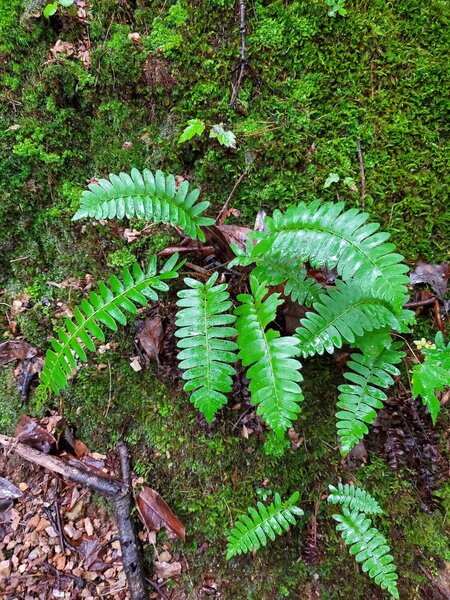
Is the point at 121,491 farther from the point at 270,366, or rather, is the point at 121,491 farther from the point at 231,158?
the point at 231,158

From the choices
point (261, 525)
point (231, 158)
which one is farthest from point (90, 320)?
point (261, 525)

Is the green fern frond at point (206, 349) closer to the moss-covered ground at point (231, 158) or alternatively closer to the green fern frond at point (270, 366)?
the green fern frond at point (270, 366)

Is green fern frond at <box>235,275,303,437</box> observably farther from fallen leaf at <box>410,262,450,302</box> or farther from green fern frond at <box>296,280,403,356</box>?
fallen leaf at <box>410,262,450,302</box>

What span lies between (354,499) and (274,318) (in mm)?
1196

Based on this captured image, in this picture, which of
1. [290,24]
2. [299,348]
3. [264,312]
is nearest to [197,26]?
[290,24]

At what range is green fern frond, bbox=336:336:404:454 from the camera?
228cm

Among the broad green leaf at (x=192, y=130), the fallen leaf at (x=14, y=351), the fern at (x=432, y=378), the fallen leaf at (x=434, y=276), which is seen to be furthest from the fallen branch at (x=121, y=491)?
the fallen leaf at (x=434, y=276)

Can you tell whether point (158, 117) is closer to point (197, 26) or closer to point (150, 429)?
point (197, 26)

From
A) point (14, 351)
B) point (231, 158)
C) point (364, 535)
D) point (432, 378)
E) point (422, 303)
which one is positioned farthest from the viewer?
point (14, 351)

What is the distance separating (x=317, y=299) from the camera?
7.90 feet

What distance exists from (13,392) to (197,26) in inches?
115

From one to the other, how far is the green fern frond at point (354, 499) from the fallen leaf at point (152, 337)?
141 cm

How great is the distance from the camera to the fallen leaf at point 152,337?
2785 mm

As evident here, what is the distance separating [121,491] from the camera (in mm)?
2619
